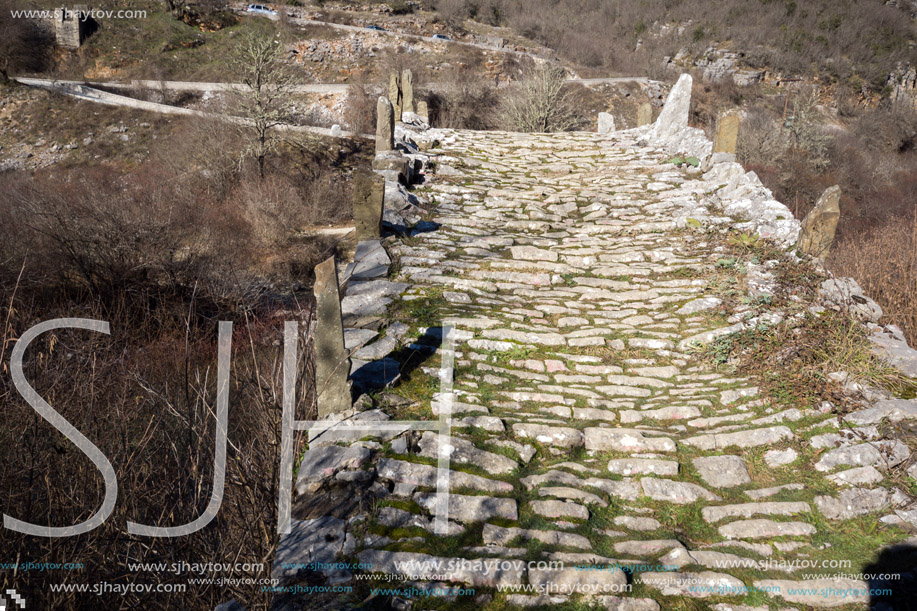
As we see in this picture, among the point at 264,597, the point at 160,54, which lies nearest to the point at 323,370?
the point at 264,597

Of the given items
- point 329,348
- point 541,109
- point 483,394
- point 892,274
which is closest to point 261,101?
point 541,109

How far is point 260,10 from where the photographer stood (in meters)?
35.4

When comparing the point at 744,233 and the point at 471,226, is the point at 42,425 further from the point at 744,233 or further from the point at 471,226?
the point at 744,233

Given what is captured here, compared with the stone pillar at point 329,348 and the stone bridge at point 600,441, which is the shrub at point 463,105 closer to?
the stone bridge at point 600,441

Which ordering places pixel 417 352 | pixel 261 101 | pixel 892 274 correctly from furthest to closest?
pixel 261 101, pixel 892 274, pixel 417 352

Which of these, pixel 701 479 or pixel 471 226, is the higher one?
pixel 471 226

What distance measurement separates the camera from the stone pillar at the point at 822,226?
6.10 metres

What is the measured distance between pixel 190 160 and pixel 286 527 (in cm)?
2063

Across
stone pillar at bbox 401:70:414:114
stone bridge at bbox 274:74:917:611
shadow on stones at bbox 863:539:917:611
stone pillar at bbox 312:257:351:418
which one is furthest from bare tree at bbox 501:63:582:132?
shadow on stones at bbox 863:539:917:611

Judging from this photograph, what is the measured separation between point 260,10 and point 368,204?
36.5 meters

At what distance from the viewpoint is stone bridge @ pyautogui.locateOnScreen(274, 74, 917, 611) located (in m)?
2.91

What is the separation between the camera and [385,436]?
3.80m

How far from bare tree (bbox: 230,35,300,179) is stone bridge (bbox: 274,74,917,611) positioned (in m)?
15.0

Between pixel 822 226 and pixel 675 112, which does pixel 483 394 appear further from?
pixel 675 112
